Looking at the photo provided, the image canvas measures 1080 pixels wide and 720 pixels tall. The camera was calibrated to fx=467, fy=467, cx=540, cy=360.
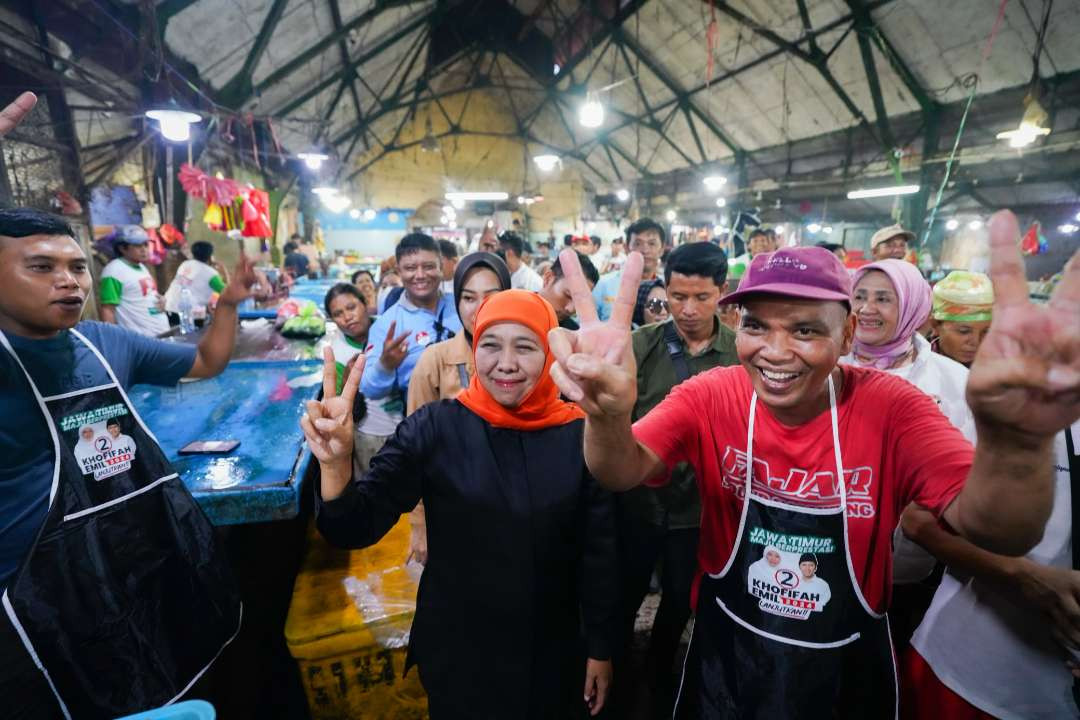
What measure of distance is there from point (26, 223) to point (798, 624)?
2768 mm

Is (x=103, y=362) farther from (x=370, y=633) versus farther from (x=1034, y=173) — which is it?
(x=1034, y=173)

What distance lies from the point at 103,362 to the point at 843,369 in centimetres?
255

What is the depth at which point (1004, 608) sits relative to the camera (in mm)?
1365

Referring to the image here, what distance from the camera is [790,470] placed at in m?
1.33

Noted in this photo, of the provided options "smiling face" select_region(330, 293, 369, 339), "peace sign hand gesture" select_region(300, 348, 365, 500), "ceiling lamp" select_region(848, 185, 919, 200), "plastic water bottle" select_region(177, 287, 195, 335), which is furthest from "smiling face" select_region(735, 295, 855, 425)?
"ceiling lamp" select_region(848, 185, 919, 200)

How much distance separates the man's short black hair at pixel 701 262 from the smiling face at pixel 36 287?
8.24ft

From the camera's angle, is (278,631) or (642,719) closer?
(642,719)

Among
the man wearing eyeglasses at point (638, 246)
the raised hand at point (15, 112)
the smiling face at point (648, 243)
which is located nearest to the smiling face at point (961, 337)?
the man wearing eyeglasses at point (638, 246)

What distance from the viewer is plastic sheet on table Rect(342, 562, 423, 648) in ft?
6.56

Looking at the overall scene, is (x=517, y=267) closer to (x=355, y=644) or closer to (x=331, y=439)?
(x=355, y=644)

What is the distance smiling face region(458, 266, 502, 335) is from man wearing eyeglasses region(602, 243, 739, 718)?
2.74ft

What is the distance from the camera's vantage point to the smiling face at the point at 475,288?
7.89 ft

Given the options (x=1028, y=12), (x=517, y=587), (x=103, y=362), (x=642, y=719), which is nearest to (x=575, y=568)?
(x=517, y=587)

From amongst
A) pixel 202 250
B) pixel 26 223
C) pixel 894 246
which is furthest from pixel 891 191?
pixel 26 223
